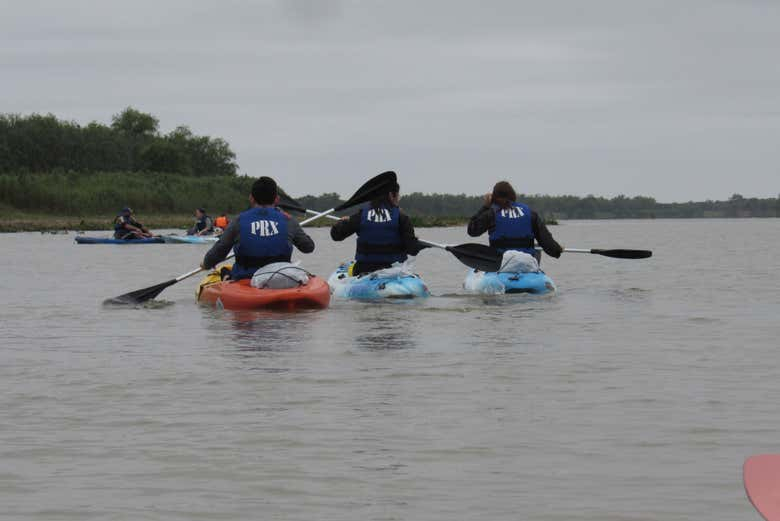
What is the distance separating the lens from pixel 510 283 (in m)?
16.5

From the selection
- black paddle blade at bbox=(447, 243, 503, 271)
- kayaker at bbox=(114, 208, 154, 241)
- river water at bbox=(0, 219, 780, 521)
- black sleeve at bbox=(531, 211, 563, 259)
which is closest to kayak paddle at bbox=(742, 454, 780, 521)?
river water at bbox=(0, 219, 780, 521)

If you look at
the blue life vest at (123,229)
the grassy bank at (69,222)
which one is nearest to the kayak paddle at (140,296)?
the blue life vest at (123,229)

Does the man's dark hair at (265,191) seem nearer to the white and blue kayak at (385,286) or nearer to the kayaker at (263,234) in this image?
the kayaker at (263,234)

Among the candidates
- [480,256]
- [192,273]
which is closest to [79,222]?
[192,273]

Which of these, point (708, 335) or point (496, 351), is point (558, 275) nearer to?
Result: point (708, 335)

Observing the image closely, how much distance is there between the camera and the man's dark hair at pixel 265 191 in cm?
1434

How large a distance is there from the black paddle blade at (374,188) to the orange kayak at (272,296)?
1.63 metres

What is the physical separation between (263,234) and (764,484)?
32.1 ft

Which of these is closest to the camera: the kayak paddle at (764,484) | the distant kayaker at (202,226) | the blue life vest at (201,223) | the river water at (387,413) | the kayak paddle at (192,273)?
the kayak paddle at (764,484)

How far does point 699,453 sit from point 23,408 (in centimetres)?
398

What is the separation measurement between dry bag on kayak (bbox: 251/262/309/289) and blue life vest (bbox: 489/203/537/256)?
3100 millimetres

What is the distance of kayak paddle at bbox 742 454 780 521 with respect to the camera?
4758 mm

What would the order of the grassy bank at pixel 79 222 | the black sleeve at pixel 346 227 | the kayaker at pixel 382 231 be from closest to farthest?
the black sleeve at pixel 346 227, the kayaker at pixel 382 231, the grassy bank at pixel 79 222

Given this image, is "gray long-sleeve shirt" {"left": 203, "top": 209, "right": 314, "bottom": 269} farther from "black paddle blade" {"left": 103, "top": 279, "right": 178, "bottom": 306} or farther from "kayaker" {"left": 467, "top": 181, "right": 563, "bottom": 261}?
"kayaker" {"left": 467, "top": 181, "right": 563, "bottom": 261}
